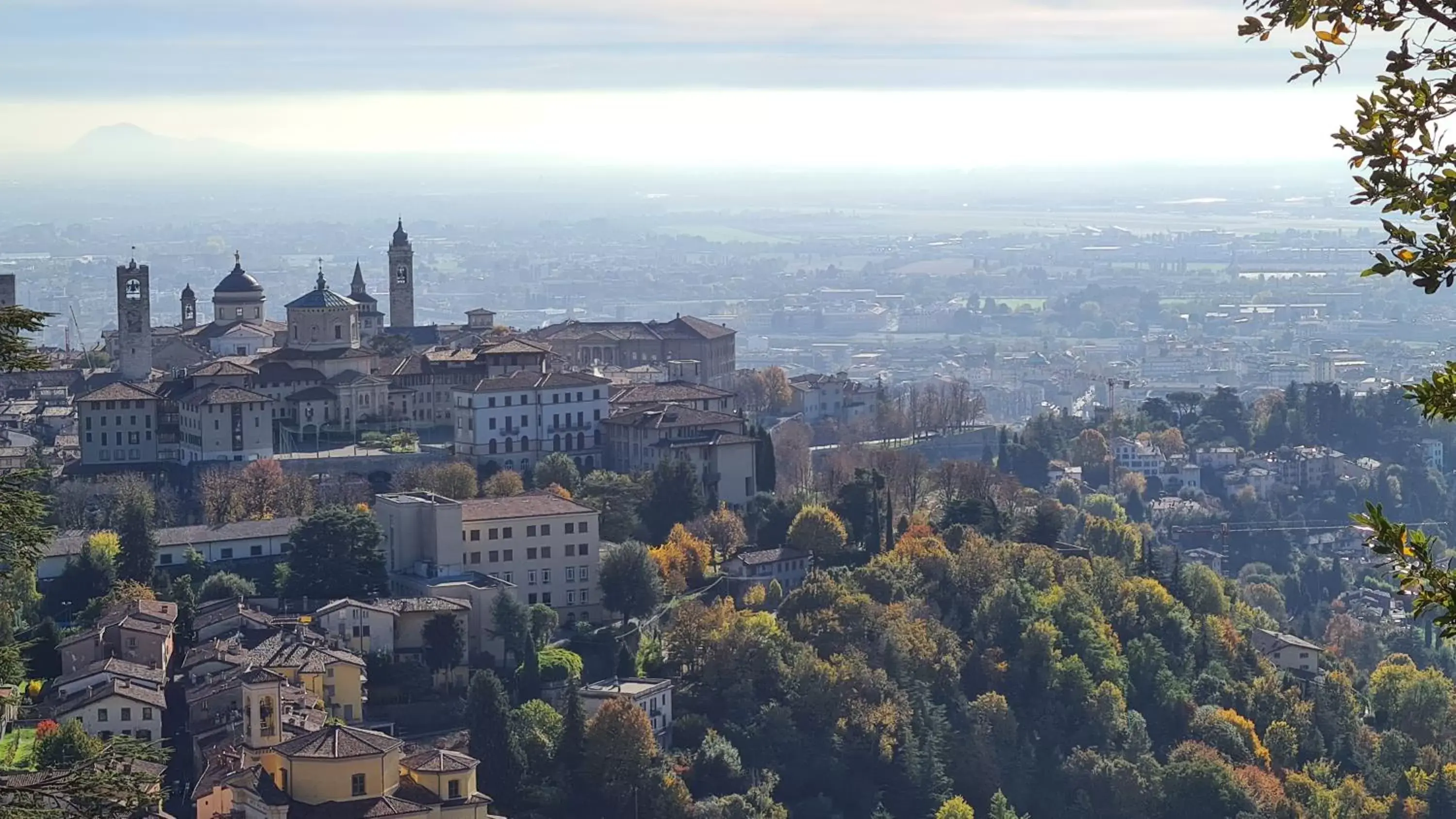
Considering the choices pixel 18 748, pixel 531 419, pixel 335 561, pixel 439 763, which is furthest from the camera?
pixel 531 419

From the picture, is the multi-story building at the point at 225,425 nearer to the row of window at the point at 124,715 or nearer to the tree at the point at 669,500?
the tree at the point at 669,500

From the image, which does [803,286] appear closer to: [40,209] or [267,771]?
[40,209]

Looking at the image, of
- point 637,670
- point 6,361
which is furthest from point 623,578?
point 6,361

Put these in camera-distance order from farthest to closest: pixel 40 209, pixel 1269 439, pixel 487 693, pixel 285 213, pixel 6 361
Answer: pixel 285 213, pixel 40 209, pixel 1269 439, pixel 487 693, pixel 6 361

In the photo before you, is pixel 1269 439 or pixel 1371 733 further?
pixel 1269 439

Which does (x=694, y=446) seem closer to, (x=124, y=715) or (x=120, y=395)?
(x=120, y=395)

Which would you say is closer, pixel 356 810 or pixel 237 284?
pixel 356 810

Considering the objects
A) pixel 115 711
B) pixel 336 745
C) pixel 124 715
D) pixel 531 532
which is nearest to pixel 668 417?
pixel 531 532
